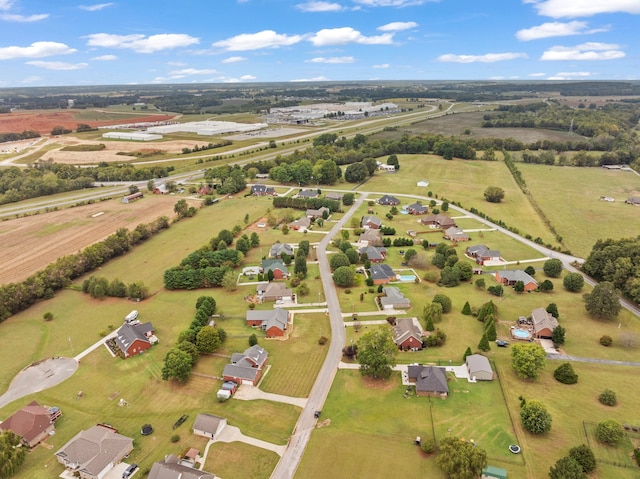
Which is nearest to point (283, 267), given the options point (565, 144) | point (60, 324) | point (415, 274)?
point (415, 274)

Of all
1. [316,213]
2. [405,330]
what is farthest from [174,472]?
[316,213]

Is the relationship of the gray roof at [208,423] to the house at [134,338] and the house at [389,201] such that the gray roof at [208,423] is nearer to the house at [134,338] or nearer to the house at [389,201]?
the house at [134,338]

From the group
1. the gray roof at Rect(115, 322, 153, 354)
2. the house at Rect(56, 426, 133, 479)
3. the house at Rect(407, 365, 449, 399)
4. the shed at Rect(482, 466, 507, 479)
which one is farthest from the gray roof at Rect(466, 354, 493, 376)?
the gray roof at Rect(115, 322, 153, 354)

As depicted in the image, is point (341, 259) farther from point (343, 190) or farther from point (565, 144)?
point (565, 144)

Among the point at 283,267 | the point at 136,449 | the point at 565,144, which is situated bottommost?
the point at 136,449

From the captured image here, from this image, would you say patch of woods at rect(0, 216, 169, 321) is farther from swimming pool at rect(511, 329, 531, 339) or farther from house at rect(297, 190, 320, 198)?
swimming pool at rect(511, 329, 531, 339)
